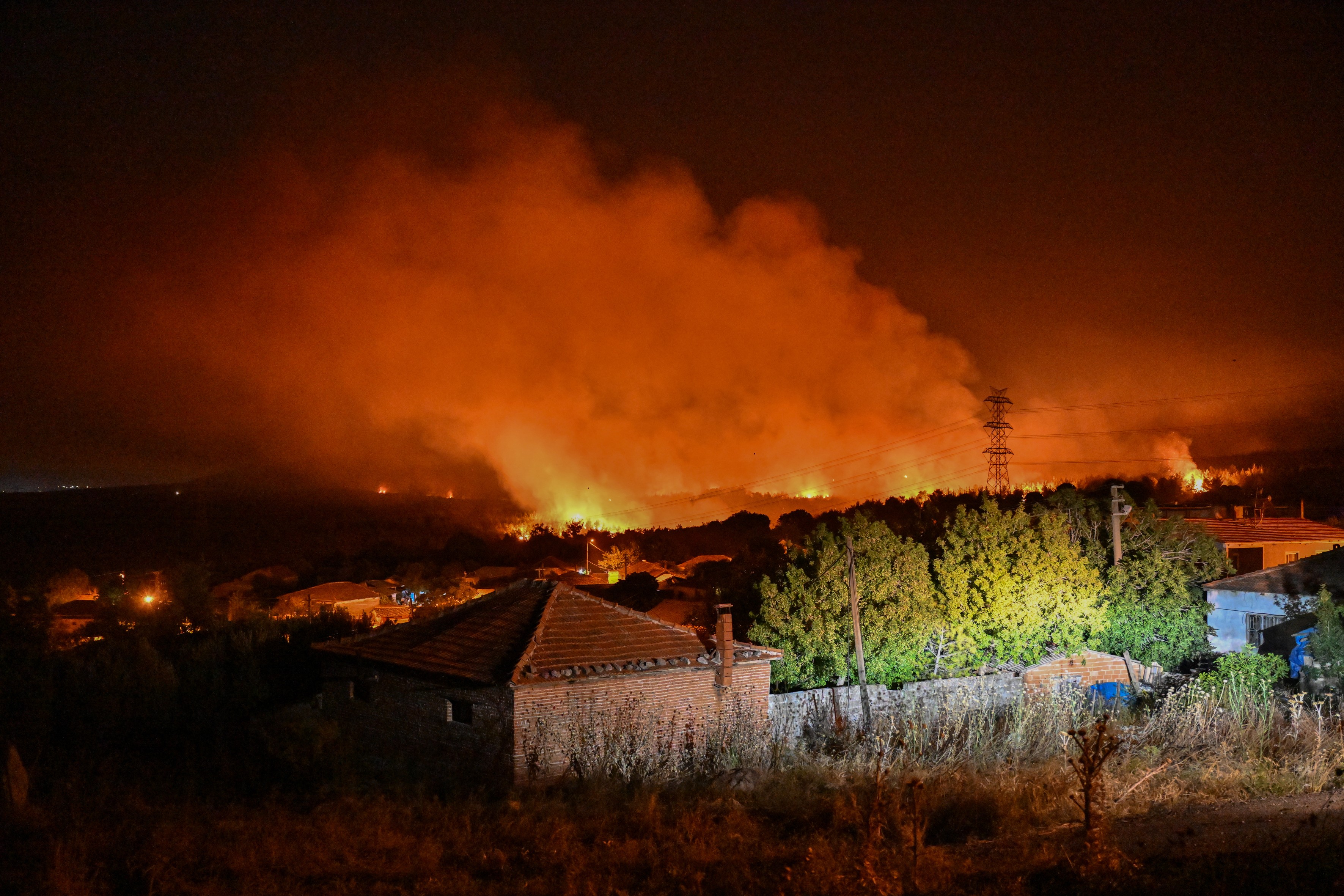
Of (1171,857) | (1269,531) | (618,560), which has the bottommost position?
(1171,857)

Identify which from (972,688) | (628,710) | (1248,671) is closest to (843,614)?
(972,688)

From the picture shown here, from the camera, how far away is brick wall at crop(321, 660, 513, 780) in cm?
1575

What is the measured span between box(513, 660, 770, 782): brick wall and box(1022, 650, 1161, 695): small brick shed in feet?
23.2

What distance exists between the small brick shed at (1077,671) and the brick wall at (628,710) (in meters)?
7.07

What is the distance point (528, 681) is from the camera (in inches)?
615

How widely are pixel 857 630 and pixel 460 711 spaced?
29.1ft

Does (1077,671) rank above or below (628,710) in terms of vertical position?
below

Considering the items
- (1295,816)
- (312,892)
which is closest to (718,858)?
(312,892)

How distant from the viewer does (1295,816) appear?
9547 mm

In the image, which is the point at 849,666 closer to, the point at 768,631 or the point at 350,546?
the point at 768,631

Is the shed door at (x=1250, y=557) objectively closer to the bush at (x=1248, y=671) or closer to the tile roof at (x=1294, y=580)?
the tile roof at (x=1294, y=580)

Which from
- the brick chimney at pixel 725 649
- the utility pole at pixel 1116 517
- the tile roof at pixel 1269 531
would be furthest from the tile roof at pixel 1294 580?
the brick chimney at pixel 725 649

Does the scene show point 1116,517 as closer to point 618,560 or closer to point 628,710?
point 628,710

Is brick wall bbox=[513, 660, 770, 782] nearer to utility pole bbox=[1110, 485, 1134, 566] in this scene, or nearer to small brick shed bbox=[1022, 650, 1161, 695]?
small brick shed bbox=[1022, 650, 1161, 695]
